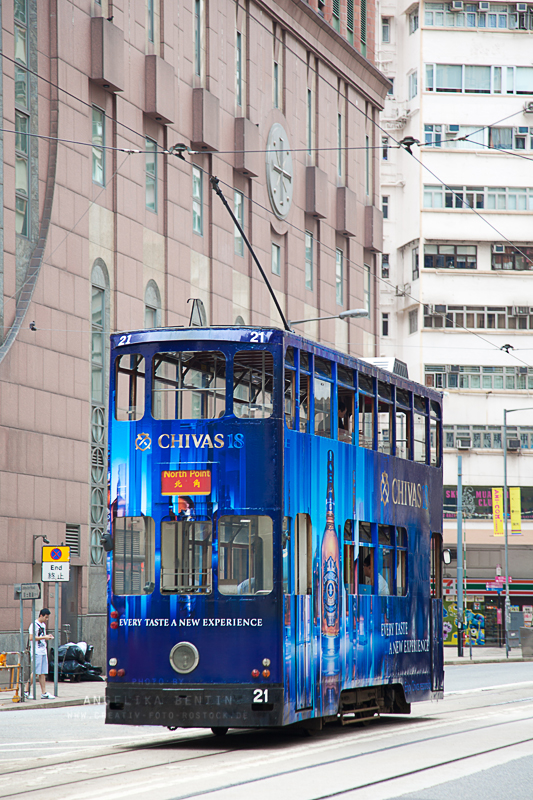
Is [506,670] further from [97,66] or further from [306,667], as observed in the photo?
[306,667]

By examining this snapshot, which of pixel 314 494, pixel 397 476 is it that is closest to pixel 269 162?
pixel 397 476

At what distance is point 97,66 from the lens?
32.7 metres

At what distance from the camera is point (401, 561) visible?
1705 cm

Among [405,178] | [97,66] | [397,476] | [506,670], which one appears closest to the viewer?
[397,476]

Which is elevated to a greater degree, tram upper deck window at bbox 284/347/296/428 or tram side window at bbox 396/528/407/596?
tram upper deck window at bbox 284/347/296/428

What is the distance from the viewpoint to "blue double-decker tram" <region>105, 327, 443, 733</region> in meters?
13.2

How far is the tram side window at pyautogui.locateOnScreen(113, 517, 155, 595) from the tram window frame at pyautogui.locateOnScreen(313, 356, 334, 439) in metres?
2.37

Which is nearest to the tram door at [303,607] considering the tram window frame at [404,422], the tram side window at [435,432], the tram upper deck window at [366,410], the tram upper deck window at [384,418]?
the tram upper deck window at [366,410]

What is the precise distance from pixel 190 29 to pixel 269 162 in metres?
5.91

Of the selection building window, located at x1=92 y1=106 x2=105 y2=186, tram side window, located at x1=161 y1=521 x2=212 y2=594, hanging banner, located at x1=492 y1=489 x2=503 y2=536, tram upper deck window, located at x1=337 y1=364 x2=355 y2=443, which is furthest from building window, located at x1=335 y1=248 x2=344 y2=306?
tram side window, located at x1=161 y1=521 x2=212 y2=594

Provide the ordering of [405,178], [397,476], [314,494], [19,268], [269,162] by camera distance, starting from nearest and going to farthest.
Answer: [314,494] < [397,476] < [19,268] < [269,162] < [405,178]

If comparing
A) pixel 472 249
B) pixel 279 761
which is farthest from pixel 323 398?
pixel 472 249

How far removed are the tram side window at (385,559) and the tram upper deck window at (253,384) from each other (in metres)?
3.43

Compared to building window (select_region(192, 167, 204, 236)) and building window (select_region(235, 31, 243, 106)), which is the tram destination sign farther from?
building window (select_region(235, 31, 243, 106))
